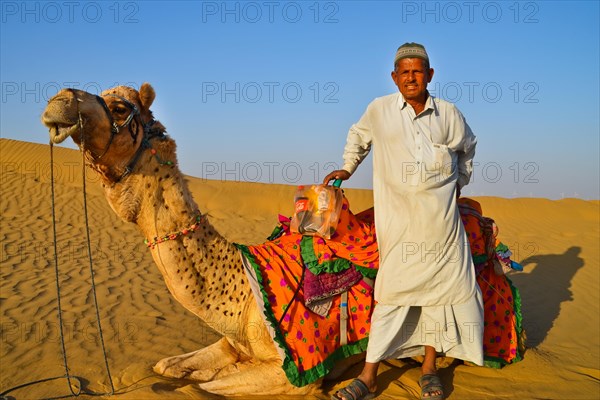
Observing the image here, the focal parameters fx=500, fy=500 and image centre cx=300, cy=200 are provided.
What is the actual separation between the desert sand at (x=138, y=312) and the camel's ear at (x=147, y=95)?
191 centimetres

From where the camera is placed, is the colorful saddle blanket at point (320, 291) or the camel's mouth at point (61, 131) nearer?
the camel's mouth at point (61, 131)

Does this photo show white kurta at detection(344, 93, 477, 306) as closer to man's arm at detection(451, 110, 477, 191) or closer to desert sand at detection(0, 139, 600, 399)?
man's arm at detection(451, 110, 477, 191)

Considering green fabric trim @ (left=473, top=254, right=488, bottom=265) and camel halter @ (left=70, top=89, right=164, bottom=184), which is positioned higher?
camel halter @ (left=70, top=89, right=164, bottom=184)

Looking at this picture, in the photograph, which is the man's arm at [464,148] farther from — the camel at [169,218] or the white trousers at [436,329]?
the camel at [169,218]

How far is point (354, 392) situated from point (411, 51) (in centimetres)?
233

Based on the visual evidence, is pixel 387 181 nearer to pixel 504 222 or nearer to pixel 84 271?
pixel 84 271

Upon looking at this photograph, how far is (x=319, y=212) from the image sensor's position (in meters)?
3.68

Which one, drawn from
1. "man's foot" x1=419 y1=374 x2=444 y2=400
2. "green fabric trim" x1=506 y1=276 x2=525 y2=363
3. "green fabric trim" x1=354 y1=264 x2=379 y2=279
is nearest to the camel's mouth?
"green fabric trim" x1=354 y1=264 x2=379 y2=279

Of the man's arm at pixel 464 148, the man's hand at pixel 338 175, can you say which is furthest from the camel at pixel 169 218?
the man's arm at pixel 464 148

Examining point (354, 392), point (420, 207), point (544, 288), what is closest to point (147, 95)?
point (420, 207)

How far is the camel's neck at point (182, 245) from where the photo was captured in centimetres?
311

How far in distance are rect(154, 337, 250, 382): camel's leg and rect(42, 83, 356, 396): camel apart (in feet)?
0.11

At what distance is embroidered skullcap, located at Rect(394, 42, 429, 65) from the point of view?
335cm

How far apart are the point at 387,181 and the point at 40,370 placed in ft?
10.9
